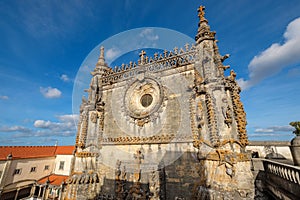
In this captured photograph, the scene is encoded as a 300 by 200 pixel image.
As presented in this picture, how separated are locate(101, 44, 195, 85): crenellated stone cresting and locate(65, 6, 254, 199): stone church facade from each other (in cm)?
7

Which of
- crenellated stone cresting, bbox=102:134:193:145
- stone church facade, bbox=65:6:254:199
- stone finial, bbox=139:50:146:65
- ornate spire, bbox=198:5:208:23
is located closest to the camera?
stone church facade, bbox=65:6:254:199

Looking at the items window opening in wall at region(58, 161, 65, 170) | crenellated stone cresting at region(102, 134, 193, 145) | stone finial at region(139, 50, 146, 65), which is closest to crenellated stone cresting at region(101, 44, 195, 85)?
stone finial at region(139, 50, 146, 65)

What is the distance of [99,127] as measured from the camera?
11.6 metres

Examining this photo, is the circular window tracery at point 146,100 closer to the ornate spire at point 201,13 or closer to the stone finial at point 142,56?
the stone finial at point 142,56

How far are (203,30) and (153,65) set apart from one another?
166 inches

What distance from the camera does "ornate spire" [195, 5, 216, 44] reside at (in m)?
8.36

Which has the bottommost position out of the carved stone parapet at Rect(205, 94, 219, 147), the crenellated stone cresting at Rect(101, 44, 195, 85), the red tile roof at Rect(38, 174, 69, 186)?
the red tile roof at Rect(38, 174, 69, 186)

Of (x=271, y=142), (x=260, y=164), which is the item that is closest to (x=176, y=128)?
(x=260, y=164)

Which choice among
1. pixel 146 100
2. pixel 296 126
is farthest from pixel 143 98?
pixel 296 126

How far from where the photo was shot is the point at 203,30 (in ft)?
27.7

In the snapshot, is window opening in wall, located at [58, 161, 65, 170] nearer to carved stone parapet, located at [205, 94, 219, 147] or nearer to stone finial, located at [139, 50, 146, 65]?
stone finial, located at [139, 50, 146, 65]

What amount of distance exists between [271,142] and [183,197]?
1107cm

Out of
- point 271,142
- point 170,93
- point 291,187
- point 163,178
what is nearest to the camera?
point 291,187

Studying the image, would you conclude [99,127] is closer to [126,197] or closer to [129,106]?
[129,106]
